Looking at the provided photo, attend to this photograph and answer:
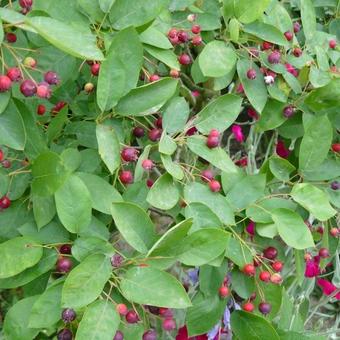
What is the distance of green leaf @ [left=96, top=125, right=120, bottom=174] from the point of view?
0.90 meters

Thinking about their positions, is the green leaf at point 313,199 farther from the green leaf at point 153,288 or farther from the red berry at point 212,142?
the green leaf at point 153,288

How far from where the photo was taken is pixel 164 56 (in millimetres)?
1034

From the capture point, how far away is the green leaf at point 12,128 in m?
0.88

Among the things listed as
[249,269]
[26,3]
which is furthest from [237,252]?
[26,3]

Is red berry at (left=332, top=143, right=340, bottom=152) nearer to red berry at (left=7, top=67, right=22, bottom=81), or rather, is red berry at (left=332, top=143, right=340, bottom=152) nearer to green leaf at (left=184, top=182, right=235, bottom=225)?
green leaf at (left=184, top=182, right=235, bottom=225)

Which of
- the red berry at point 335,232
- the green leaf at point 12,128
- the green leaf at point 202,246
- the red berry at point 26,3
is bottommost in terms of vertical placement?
the red berry at point 335,232

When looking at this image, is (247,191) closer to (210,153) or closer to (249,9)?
(210,153)

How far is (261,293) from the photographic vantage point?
1.15 metres

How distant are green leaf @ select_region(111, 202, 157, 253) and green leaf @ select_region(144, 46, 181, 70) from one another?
29 cm

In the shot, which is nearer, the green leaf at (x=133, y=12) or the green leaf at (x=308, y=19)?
the green leaf at (x=133, y=12)

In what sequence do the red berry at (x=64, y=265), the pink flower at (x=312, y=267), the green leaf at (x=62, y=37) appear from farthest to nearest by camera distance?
the pink flower at (x=312, y=267) → the red berry at (x=64, y=265) → the green leaf at (x=62, y=37)

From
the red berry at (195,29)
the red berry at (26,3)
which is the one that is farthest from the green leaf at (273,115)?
the red berry at (26,3)

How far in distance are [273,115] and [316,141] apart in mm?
121

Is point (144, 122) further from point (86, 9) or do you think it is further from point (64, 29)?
point (64, 29)
